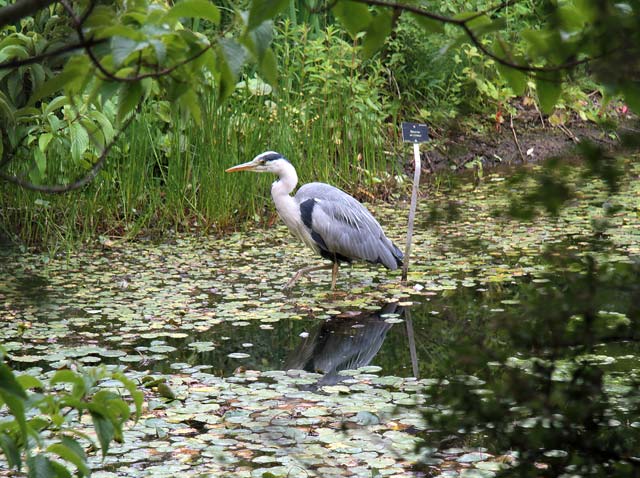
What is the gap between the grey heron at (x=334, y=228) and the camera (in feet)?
18.5

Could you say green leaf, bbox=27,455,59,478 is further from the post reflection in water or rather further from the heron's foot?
the heron's foot

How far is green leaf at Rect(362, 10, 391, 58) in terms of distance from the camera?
4.13 ft

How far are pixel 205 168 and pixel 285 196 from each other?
107 cm

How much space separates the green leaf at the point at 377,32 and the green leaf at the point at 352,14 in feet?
0.04

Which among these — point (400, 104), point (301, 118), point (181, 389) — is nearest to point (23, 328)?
point (181, 389)

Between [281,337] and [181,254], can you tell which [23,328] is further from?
[181,254]

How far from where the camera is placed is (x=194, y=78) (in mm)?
1357

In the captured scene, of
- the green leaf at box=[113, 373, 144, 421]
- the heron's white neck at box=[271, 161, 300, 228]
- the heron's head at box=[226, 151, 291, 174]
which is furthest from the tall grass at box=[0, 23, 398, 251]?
the green leaf at box=[113, 373, 144, 421]

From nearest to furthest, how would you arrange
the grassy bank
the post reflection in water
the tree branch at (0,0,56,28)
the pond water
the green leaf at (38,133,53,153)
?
the tree branch at (0,0,56,28), the pond water, the post reflection in water, the green leaf at (38,133,53,153), the grassy bank

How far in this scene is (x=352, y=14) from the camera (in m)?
1.25

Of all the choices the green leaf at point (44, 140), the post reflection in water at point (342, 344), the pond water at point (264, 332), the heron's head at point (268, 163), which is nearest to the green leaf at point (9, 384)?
the pond water at point (264, 332)

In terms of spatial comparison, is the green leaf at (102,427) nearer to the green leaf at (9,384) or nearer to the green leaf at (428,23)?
the green leaf at (9,384)

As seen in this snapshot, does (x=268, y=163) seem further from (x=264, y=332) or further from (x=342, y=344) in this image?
(x=342, y=344)

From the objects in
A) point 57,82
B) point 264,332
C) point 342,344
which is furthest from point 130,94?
point 264,332
